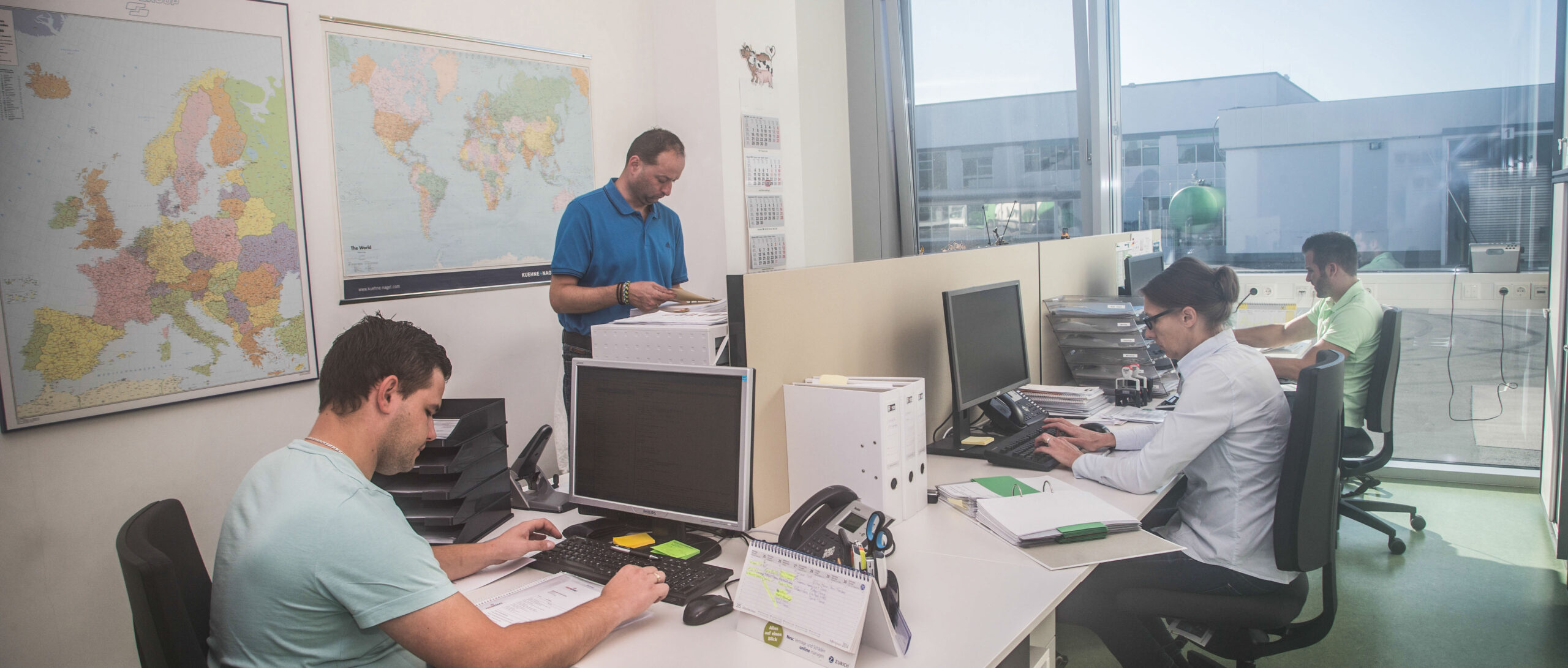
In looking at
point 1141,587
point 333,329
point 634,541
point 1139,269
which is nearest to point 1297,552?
point 1141,587

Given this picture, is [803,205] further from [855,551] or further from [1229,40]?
[855,551]

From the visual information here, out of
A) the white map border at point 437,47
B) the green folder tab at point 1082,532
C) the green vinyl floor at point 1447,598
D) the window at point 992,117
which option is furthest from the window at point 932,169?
the green folder tab at point 1082,532

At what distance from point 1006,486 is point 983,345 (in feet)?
1.86

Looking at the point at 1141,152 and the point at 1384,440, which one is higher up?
the point at 1141,152

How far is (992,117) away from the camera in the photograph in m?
4.68

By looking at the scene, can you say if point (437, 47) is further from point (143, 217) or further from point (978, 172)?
point (978, 172)

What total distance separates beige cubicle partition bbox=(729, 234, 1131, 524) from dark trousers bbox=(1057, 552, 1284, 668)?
0.68 meters

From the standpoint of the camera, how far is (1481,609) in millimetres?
2797

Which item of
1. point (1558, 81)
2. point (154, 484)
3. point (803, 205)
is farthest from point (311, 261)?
point (1558, 81)

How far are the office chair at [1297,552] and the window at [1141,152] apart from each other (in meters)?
2.94

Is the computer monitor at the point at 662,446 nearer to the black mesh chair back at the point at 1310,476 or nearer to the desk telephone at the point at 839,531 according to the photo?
the desk telephone at the point at 839,531

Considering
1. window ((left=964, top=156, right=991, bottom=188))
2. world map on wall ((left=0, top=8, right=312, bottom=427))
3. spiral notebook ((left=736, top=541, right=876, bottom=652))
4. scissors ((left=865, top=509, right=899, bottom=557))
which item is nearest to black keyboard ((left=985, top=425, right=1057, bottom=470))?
scissors ((left=865, top=509, right=899, bottom=557))

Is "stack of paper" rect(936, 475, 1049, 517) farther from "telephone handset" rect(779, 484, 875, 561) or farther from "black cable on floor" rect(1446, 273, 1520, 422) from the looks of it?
"black cable on floor" rect(1446, 273, 1520, 422)

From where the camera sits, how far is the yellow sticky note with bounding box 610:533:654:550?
1608 mm
